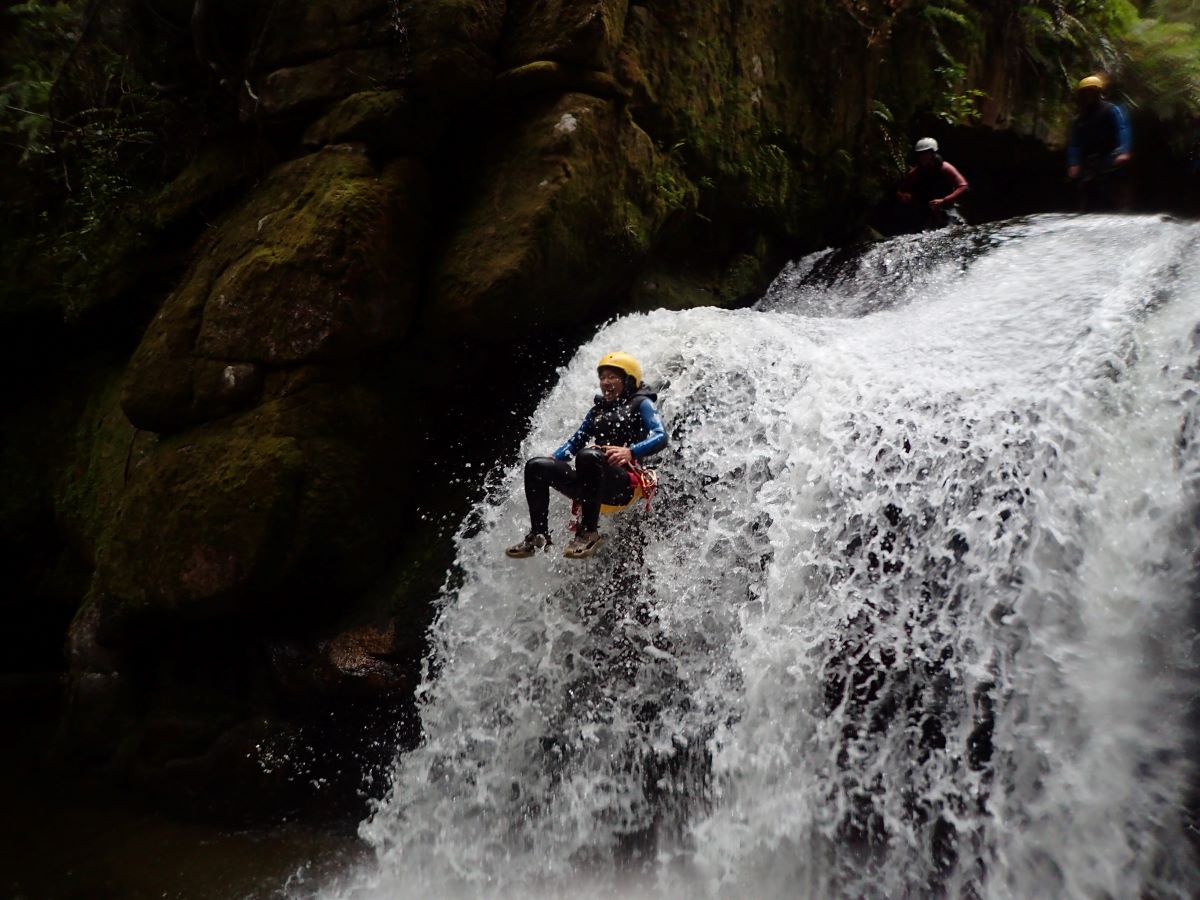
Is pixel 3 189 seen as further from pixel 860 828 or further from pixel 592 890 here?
pixel 860 828

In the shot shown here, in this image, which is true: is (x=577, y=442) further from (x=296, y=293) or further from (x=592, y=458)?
(x=296, y=293)

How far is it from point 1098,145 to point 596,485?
6816 mm

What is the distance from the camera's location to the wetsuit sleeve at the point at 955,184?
8.55 metres

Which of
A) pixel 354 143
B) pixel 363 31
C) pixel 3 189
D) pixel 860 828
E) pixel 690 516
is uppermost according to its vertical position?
pixel 363 31

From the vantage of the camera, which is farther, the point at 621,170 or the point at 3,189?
the point at 3,189

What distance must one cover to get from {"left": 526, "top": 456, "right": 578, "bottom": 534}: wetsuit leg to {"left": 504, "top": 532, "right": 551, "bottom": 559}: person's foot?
0.10 m

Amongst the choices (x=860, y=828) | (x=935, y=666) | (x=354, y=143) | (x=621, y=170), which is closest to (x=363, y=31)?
(x=354, y=143)

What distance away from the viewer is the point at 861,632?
4156mm

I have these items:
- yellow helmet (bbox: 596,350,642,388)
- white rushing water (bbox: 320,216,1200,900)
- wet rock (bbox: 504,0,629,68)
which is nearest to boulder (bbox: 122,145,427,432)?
wet rock (bbox: 504,0,629,68)

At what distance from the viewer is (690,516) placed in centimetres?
520

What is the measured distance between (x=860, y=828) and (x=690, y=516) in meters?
2.13

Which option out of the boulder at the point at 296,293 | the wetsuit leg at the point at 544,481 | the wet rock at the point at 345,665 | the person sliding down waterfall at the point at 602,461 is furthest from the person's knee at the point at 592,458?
the wet rock at the point at 345,665

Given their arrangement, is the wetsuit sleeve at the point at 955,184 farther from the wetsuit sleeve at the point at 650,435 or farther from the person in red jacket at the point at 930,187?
the wetsuit sleeve at the point at 650,435

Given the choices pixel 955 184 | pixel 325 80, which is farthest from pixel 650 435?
pixel 955 184
